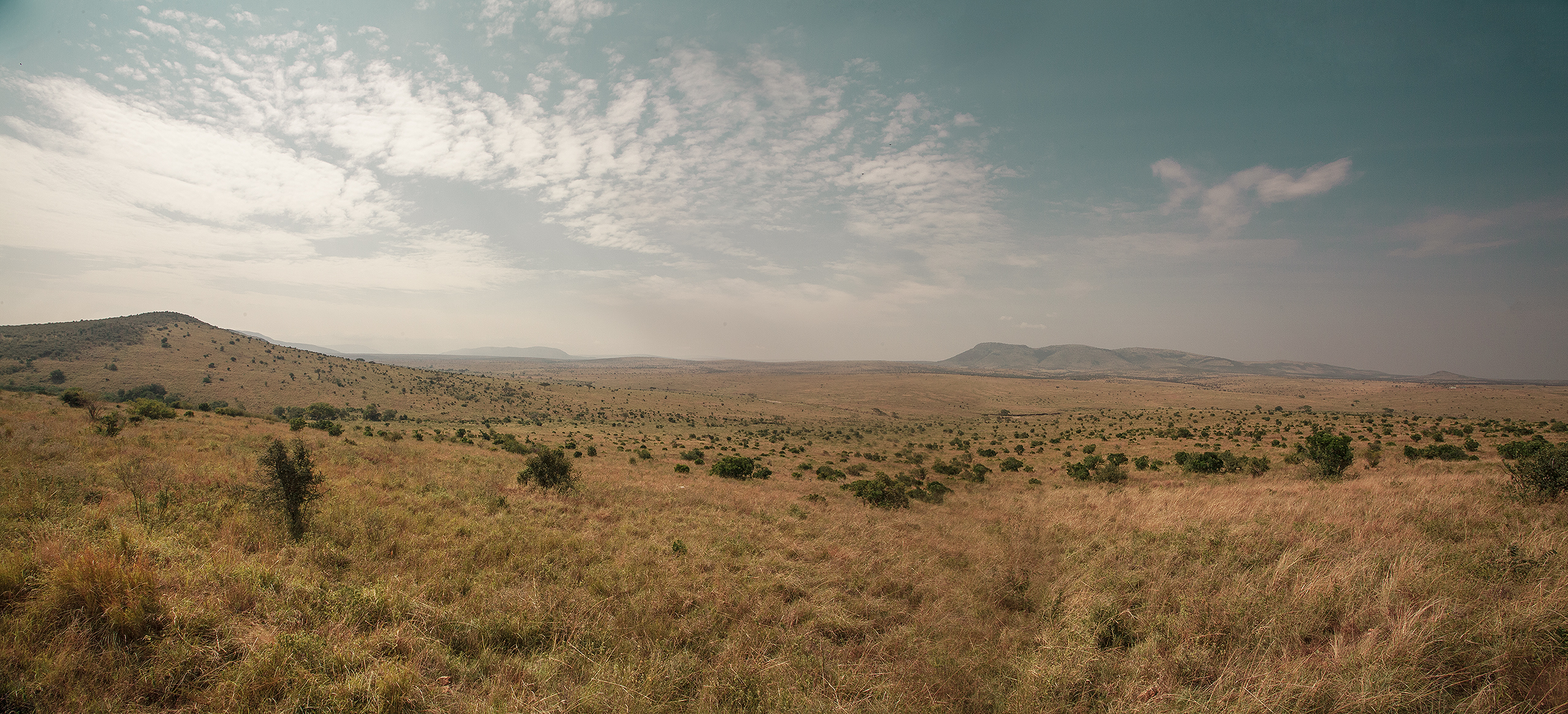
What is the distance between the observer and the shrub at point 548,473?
55.1 ft

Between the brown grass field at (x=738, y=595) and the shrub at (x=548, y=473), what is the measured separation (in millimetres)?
757

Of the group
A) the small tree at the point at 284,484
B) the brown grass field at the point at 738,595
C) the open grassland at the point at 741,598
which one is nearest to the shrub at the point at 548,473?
the brown grass field at the point at 738,595

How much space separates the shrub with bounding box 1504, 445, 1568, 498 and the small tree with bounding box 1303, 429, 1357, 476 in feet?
24.1

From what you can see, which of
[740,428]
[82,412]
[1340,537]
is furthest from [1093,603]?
[740,428]

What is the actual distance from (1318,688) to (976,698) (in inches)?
123

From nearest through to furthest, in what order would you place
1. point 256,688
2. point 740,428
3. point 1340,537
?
point 256,688
point 1340,537
point 740,428

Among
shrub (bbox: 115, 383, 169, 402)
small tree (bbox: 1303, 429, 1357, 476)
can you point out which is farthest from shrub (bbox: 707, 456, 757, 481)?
shrub (bbox: 115, 383, 169, 402)

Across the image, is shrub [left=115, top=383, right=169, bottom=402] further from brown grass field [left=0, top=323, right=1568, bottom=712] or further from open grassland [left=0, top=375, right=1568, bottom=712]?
open grassland [left=0, top=375, right=1568, bottom=712]

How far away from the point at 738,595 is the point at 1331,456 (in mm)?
22926

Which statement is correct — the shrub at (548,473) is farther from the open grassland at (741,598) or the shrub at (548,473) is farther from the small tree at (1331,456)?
the small tree at (1331,456)

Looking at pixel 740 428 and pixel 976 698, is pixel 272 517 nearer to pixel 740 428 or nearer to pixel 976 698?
pixel 976 698

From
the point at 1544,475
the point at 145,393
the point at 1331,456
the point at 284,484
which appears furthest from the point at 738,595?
the point at 145,393

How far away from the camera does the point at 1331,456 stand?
18047 mm

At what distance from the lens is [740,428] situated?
228 ft
